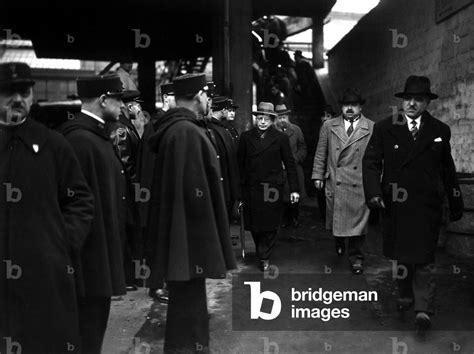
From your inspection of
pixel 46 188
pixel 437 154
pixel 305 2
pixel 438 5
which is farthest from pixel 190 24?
pixel 46 188

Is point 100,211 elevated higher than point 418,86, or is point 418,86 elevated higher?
point 418,86

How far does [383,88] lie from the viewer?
478 inches

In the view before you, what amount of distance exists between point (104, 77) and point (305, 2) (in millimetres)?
12922

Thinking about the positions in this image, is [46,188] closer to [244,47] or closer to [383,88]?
[244,47]

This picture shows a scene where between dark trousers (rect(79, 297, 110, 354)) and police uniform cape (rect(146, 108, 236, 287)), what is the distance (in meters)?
0.55

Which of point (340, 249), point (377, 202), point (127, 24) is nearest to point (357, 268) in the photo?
point (340, 249)

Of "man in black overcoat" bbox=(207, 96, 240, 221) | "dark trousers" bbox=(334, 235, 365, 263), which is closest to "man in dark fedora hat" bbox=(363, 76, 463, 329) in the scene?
"dark trousers" bbox=(334, 235, 365, 263)

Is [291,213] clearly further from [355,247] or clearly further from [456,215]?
[456,215]

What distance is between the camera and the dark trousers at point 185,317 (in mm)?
4027

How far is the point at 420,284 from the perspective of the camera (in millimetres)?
4945

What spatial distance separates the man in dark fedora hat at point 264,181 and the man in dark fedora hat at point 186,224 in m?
2.64

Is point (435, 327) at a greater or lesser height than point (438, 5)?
lesser

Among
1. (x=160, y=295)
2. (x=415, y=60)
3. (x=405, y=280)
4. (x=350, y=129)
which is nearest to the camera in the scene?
(x=405, y=280)

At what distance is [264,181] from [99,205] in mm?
3614
